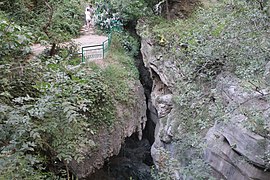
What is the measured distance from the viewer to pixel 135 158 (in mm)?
12891

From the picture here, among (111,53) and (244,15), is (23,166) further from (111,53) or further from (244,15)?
(111,53)

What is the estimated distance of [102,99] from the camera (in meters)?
9.02

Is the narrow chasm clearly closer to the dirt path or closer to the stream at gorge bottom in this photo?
the stream at gorge bottom

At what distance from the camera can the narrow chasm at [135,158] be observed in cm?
1142

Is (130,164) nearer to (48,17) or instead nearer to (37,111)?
(48,17)

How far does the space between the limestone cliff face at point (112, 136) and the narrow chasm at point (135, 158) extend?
1766 millimetres

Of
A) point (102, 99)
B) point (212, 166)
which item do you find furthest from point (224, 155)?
point (102, 99)

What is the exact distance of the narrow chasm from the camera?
37.5 feet

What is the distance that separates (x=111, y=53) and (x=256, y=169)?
754 centimetres

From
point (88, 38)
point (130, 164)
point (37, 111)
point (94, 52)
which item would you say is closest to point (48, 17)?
point (88, 38)

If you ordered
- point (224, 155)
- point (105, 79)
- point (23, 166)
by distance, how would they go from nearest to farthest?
point (23, 166)
point (224, 155)
point (105, 79)

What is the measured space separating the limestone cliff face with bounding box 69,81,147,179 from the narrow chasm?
1.77m

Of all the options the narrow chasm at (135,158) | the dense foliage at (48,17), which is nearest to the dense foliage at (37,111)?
the dense foliage at (48,17)

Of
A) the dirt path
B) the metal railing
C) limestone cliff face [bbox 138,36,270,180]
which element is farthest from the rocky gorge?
the dirt path
